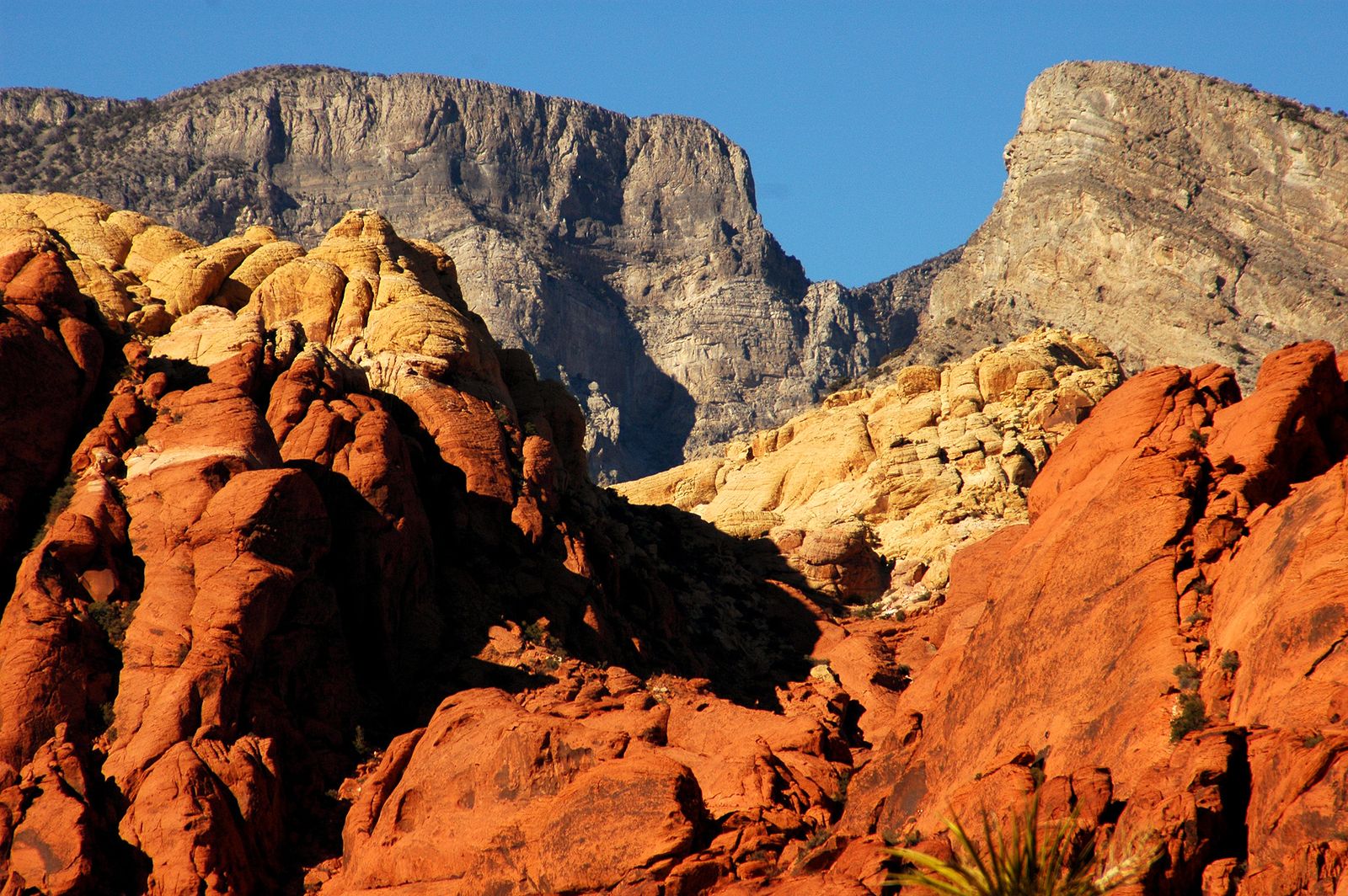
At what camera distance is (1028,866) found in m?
20.2

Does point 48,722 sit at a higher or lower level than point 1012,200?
lower

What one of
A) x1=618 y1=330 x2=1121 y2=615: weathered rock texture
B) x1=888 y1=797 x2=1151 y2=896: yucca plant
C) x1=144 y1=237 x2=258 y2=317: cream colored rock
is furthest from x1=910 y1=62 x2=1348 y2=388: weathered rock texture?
x1=888 y1=797 x2=1151 y2=896: yucca plant

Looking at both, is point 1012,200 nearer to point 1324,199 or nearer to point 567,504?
point 1324,199

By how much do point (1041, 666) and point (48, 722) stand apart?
2114 cm

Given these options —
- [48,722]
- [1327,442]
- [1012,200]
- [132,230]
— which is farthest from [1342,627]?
[1012,200]

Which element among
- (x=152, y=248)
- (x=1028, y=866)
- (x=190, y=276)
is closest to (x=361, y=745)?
(x=1028, y=866)

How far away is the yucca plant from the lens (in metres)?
19.8

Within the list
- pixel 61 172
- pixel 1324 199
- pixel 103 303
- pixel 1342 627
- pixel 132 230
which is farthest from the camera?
pixel 61 172

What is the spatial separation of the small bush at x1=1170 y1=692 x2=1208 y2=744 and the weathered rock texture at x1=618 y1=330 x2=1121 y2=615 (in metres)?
33.0

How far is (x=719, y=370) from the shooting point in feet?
655

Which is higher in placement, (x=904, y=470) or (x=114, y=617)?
(x=904, y=470)

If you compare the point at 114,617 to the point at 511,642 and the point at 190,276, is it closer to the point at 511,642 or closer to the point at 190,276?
the point at 511,642

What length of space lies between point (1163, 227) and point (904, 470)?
6868cm

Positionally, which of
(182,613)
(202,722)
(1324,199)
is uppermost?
(1324,199)
